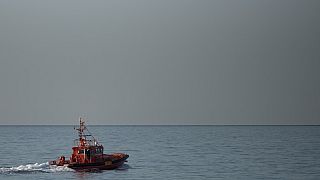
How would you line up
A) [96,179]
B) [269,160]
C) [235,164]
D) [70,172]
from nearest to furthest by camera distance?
[96,179], [70,172], [235,164], [269,160]

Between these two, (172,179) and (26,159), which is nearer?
(172,179)

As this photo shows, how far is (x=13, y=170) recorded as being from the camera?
121438 millimetres

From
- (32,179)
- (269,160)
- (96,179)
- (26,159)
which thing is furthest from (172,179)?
(26,159)

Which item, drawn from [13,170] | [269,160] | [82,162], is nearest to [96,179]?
[82,162]

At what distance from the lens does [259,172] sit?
126 m

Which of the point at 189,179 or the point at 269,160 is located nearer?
the point at 189,179

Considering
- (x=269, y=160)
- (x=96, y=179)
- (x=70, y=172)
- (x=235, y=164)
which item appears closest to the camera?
(x=96, y=179)

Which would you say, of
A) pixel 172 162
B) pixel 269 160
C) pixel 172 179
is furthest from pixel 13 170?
pixel 269 160

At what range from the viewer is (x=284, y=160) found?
158 metres

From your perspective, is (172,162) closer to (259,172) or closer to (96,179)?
(259,172)

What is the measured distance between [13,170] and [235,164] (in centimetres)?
4370

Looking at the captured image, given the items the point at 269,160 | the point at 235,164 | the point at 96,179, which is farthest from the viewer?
the point at 269,160

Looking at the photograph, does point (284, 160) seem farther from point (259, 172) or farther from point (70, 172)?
point (70, 172)

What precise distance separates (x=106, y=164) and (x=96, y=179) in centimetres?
968
